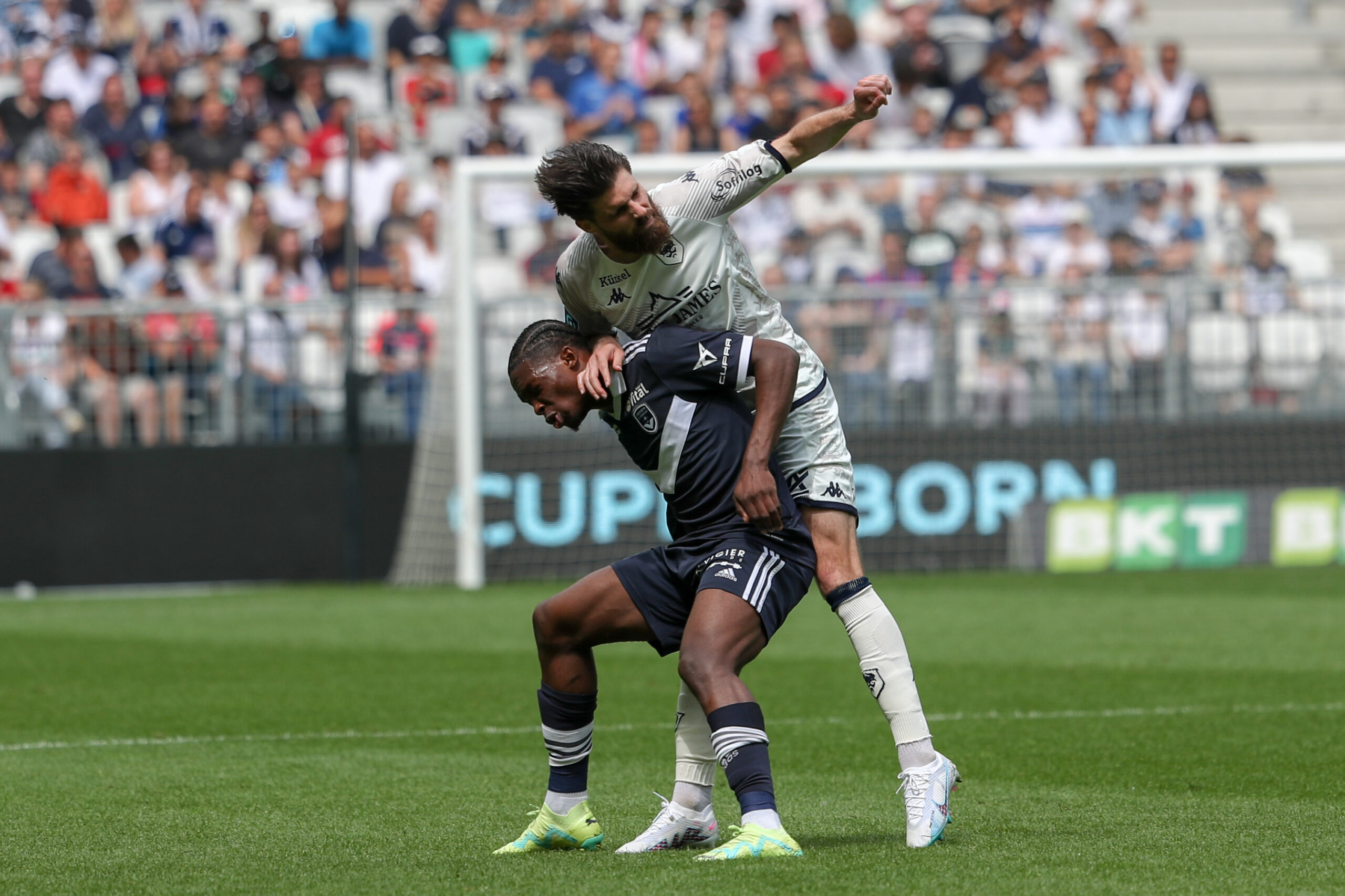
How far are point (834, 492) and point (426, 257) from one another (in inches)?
472

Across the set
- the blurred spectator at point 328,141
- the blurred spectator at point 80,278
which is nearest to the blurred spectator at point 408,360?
the blurred spectator at point 80,278

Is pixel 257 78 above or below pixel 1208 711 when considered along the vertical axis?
above

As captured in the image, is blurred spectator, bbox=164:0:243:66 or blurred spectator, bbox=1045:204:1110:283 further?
blurred spectator, bbox=164:0:243:66

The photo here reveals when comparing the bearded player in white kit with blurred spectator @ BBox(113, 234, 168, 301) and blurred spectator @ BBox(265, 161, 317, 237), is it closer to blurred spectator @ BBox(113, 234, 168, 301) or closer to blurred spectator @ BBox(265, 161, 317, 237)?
blurred spectator @ BBox(265, 161, 317, 237)

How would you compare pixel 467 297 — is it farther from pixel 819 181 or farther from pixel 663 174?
pixel 819 181

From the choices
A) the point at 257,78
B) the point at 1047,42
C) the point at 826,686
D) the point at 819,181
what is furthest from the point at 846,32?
the point at 826,686

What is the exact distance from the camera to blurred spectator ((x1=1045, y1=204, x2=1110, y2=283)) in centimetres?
1554

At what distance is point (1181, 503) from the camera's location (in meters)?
15.3

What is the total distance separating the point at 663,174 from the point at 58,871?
11026 mm

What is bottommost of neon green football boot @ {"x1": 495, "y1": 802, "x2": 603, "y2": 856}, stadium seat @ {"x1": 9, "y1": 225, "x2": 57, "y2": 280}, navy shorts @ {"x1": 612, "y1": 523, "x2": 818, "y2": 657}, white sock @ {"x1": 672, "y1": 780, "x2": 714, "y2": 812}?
neon green football boot @ {"x1": 495, "y1": 802, "x2": 603, "y2": 856}

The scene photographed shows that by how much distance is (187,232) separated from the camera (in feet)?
57.5

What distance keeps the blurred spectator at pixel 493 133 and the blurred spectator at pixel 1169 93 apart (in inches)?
247

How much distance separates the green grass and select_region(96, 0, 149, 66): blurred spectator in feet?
29.1

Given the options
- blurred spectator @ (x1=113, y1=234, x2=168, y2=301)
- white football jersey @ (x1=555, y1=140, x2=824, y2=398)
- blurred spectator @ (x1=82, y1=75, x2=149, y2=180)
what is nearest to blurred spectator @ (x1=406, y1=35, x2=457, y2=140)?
blurred spectator @ (x1=82, y1=75, x2=149, y2=180)
